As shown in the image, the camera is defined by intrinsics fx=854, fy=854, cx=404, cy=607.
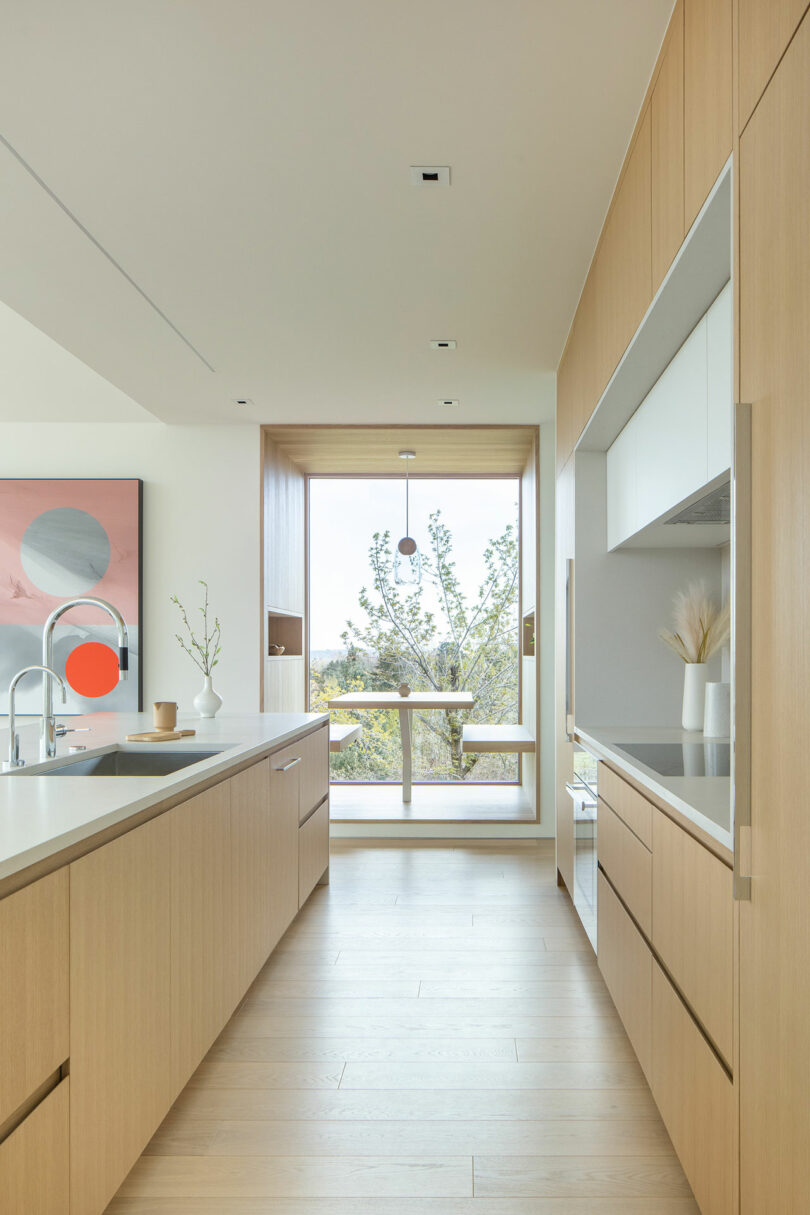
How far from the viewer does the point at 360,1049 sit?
2512 mm

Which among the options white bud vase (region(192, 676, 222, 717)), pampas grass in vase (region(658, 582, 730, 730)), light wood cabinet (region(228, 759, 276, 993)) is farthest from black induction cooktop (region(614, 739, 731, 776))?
white bud vase (region(192, 676, 222, 717))

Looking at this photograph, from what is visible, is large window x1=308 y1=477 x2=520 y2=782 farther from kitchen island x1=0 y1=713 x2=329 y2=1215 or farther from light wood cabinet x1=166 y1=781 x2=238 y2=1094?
light wood cabinet x1=166 y1=781 x2=238 y2=1094

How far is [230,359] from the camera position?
13.3 ft

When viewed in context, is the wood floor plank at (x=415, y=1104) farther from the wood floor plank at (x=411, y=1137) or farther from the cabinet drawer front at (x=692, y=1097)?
the cabinet drawer front at (x=692, y=1097)

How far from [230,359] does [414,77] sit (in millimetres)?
2213

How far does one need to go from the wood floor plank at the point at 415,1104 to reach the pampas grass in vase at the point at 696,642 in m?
1.47

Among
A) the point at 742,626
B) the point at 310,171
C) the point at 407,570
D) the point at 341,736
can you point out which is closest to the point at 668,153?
the point at 310,171

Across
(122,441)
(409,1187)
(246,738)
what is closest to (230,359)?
(122,441)

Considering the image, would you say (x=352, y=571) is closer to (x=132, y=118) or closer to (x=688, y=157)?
(x=132, y=118)

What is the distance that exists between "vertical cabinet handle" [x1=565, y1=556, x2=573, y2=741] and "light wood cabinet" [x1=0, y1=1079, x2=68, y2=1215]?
2669 millimetres

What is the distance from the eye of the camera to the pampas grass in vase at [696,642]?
3.25 metres

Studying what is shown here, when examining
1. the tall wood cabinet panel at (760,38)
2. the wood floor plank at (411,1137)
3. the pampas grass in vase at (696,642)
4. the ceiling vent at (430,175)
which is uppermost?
the ceiling vent at (430,175)

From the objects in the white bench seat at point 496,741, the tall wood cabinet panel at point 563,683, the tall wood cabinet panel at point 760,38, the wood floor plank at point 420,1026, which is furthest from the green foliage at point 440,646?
the tall wood cabinet panel at point 760,38

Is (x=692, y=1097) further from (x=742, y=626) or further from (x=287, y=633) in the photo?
(x=287, y=633)
